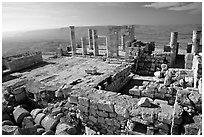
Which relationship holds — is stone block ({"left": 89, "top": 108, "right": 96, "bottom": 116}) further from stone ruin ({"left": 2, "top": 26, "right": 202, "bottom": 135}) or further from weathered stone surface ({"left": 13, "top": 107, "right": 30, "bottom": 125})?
weathered stone surface ({"left": 13, "top": 107, "right": 30, "bottom": 125})

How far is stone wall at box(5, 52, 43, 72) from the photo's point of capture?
15.3 meters

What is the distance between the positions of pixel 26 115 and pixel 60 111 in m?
1.30

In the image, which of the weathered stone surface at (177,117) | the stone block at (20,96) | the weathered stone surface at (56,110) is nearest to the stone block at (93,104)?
the weathered stone surface at (56,110)

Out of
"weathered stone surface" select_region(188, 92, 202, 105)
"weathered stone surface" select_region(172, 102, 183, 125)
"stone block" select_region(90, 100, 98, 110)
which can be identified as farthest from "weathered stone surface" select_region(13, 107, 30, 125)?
"weathered stone surface" select_region(188, 92, 202, 105)

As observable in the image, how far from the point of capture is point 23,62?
16312 mm

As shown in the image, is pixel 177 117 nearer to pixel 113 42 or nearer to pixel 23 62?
pixel 113 42

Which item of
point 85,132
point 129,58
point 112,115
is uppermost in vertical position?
point 129,58

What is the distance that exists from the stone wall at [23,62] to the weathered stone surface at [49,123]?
40.1 ft

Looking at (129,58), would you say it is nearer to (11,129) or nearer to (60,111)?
(60,111)

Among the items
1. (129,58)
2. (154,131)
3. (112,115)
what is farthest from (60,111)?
(129,58)

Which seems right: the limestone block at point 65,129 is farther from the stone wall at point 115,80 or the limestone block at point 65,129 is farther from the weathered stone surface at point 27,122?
the stone wall at point 115,80

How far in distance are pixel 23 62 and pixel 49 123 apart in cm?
1314

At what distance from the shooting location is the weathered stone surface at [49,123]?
5.22 metres

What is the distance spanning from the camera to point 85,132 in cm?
546
